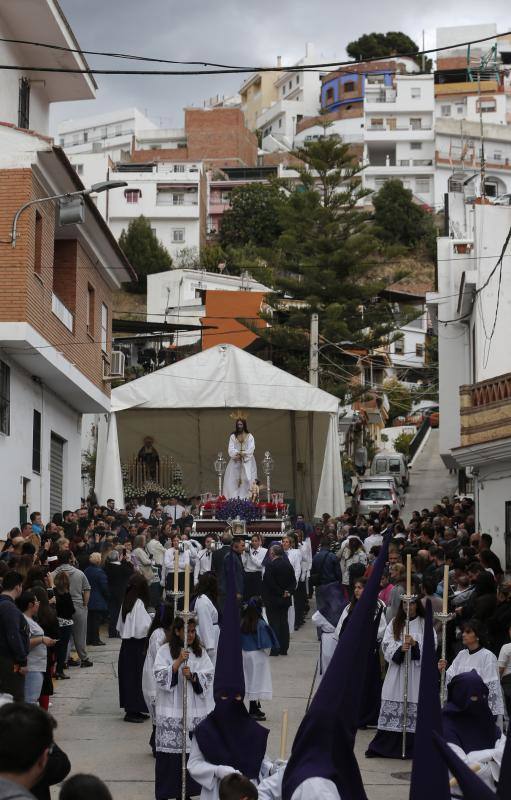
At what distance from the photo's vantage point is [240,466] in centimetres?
3138

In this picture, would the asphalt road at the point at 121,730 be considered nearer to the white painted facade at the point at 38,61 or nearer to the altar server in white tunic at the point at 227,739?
the altar server in white tunic at the point at 227,739

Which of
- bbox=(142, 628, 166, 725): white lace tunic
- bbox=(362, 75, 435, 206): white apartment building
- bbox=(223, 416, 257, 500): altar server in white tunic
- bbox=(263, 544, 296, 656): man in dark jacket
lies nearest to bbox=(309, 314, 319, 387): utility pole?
bbox=(223, 416, 257, 500): altar server in white tunic

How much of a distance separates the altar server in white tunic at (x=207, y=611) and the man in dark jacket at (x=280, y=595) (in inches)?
221

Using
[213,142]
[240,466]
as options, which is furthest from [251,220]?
[240,466]

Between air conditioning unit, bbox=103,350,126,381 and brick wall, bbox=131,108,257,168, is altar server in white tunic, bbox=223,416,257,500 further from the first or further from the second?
brick wall, bbox=131,108,257,168

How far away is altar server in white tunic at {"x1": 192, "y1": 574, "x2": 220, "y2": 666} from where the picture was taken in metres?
12.7

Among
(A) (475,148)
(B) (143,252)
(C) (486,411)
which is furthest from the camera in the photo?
(A) (475,148)

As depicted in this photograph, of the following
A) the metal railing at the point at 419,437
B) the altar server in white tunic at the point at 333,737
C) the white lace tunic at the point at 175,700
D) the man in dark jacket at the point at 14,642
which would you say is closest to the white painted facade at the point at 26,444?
the man in dark jacket at the point at 14,642

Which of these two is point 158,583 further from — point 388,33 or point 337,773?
point 388,33

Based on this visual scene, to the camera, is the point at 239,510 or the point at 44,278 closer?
the point at 44,278

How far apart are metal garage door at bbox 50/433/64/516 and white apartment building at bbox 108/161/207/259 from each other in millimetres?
58440

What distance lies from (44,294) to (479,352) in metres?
9.80

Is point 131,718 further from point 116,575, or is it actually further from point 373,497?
point 373,497

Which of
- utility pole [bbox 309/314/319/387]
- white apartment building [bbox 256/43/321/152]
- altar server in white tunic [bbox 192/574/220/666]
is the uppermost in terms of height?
white apartment building [bbox 256/43/321/152]
